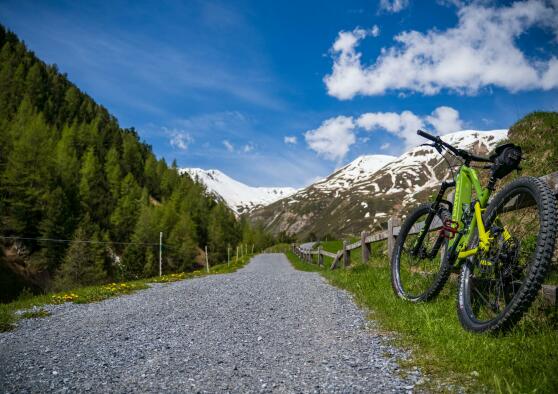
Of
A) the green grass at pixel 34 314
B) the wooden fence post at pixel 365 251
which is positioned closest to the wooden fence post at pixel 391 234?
the wooden fence post at pixel 365 251

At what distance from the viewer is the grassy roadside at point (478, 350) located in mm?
2887

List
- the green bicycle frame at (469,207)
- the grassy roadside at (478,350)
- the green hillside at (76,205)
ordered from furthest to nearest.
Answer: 1. the green hillside at (76,205)
2. the green bicycle frame at (469,207)
3. the grassy roadside at (478,350)

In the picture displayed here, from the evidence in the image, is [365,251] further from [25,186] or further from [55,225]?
[25,186]

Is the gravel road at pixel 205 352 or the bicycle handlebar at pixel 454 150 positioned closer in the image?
the gravel road at pixel 205 352

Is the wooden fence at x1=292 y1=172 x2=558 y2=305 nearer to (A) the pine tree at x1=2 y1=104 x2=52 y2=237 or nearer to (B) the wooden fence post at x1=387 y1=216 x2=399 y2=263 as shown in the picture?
(B) the wooden fence post at x1=387 y1=216 x2=399 y2=263

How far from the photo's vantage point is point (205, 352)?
4.49m

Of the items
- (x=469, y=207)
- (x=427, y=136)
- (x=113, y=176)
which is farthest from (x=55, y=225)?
(x=469, y=207)

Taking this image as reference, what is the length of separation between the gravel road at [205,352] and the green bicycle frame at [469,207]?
1.71m

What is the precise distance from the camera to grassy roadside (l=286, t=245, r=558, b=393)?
289cm

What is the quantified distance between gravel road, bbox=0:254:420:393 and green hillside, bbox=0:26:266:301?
13679 mm

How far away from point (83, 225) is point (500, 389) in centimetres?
6724

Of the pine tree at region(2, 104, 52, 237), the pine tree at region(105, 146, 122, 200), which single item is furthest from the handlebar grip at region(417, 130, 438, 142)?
the pine tree at region(105, 146, 122, 200)

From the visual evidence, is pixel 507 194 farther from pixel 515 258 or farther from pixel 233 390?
pixel 233 390

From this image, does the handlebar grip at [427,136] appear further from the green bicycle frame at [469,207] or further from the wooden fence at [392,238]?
the wooden fence at [392,238]
